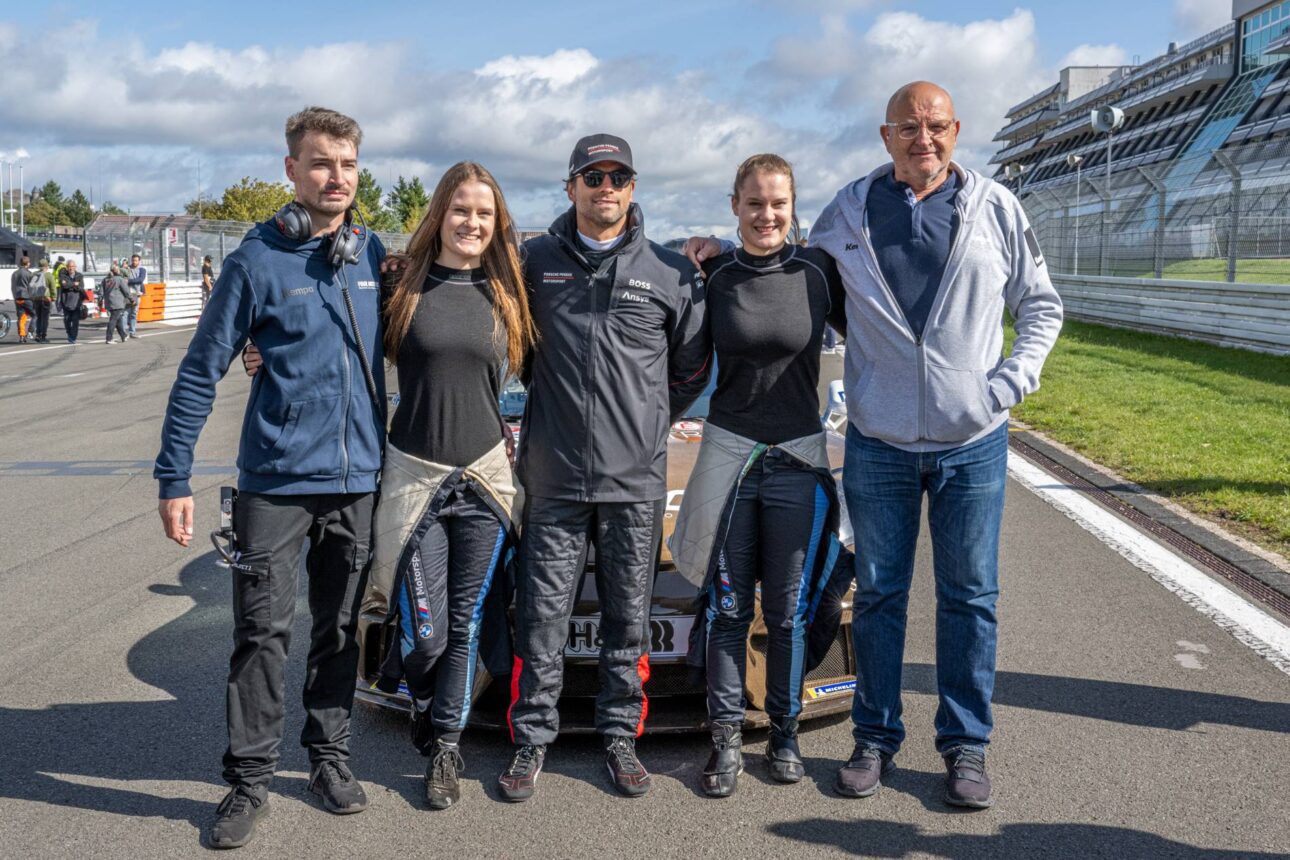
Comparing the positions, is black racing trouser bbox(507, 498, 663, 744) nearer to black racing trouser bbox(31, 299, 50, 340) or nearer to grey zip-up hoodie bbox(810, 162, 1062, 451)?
grey zip-up hoodie bbox(810, 162, 1062, 451)

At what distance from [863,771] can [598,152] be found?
204cm

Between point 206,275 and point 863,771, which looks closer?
point 863,771

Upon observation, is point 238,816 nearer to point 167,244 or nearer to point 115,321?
point 115,321

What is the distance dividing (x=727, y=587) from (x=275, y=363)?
1521 mm

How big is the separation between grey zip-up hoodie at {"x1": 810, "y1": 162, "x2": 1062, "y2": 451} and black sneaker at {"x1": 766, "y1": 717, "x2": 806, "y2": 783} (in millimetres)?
943

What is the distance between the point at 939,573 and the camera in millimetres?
3752

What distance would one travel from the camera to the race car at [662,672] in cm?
382

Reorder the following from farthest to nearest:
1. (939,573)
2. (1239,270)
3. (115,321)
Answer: (115,321)
(1239,270)
(939,573)

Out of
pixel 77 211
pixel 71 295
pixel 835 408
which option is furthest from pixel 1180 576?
pixel 77 211

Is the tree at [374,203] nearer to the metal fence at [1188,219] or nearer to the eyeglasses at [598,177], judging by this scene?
the metal fence at [1188,219]

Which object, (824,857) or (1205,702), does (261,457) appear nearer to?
(824,857)

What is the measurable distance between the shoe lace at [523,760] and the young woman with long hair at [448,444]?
173 millimetres

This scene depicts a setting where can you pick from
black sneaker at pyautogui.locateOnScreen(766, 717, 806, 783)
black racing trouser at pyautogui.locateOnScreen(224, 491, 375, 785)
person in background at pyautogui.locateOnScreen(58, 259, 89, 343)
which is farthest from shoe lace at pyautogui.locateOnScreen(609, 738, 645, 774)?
person in background at pyautogui.locateOnScreen(58, 259, 89, 343)

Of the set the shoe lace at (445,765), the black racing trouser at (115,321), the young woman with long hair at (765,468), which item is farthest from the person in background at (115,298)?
the young woman with long hair at (765,468)
